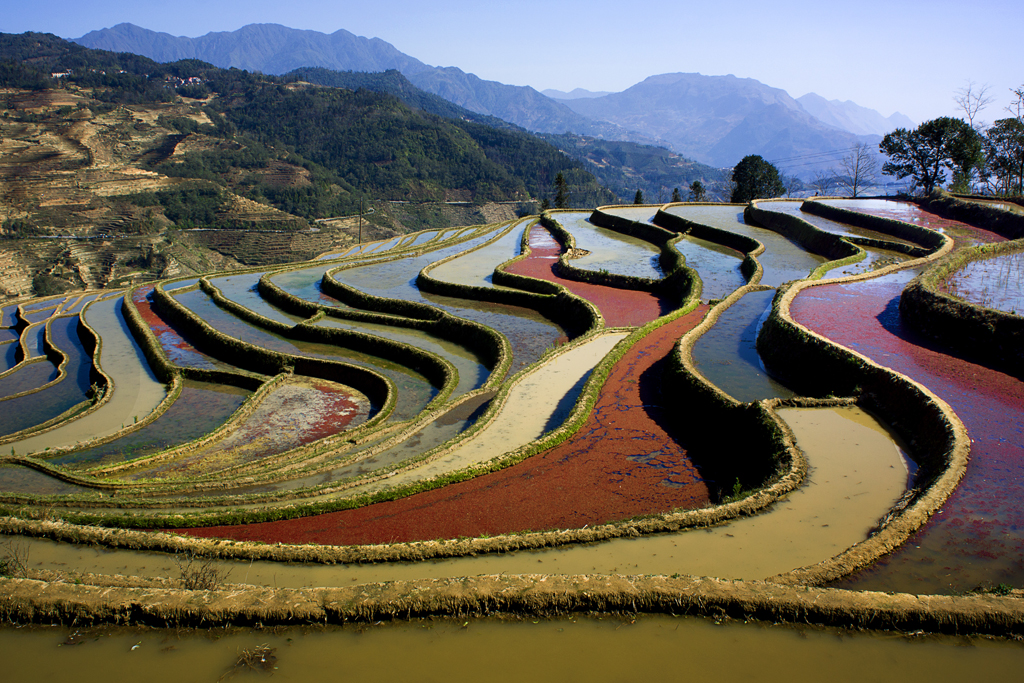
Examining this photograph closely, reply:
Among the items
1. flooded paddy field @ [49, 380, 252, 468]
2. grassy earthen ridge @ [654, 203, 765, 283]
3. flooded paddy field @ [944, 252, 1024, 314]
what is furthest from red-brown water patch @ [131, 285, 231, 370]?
flooded paddy field @ [944, 252, 1024, 314]

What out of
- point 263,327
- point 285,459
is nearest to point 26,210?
point 263,327

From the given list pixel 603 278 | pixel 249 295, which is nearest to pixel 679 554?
pixel 603 278

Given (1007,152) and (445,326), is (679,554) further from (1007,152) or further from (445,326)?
(1007,152)

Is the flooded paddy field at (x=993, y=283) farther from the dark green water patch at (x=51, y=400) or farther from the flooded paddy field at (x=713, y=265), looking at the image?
the dark green water patch at (x=51, y=400)

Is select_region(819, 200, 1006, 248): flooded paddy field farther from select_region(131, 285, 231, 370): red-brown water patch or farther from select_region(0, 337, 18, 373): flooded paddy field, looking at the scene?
select_region(0, 337, 18, 373): flooded paddy field

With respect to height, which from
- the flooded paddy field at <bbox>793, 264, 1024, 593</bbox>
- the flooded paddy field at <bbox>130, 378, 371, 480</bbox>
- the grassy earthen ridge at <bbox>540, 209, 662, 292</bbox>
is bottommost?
the flooded paddy field at <bbox>130, 378, 371, 480</bbox>

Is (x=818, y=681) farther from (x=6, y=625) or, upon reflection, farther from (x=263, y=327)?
(x=263, y=327)
